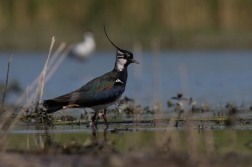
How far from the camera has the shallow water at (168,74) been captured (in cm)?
1297

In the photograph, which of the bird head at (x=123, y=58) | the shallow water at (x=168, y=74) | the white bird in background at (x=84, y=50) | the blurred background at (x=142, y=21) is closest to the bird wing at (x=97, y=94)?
the bird head at (x=123, y=58)

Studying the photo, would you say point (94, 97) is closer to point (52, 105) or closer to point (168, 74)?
point (52, 105)

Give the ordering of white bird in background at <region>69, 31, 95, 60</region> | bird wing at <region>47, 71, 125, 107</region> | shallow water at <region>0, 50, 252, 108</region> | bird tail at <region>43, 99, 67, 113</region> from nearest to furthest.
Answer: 1. bird tail at <region>43, 99, 67, 113</region>
2. bird wing at <region>47, 71, 125, 107</region>
3. shallow water at <region>0, 50, 252, 108</region>
4. white bird in background at <region>69, 31, 95, 60</region>

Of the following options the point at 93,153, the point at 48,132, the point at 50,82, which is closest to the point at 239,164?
the point at 93,153

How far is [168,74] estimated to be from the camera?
16672mm

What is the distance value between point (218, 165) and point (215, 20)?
1732cm

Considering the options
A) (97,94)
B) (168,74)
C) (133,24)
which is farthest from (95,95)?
(133,24)

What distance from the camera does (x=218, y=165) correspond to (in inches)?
208

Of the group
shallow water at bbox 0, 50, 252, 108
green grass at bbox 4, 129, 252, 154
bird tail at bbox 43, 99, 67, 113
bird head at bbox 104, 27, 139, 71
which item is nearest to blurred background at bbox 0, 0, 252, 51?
shallow water at bbox 0, 50, 252, 108

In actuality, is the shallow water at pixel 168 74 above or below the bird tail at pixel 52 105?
above

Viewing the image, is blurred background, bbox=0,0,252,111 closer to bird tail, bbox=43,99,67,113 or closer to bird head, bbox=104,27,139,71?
bird head, bbox=104,27,139,71

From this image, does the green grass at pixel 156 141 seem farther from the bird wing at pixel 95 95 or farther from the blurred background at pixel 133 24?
the blurred background at pixel 133 24

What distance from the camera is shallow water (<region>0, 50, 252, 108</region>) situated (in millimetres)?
12969

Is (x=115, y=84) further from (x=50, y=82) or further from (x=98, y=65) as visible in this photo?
(x=98, y=65)
